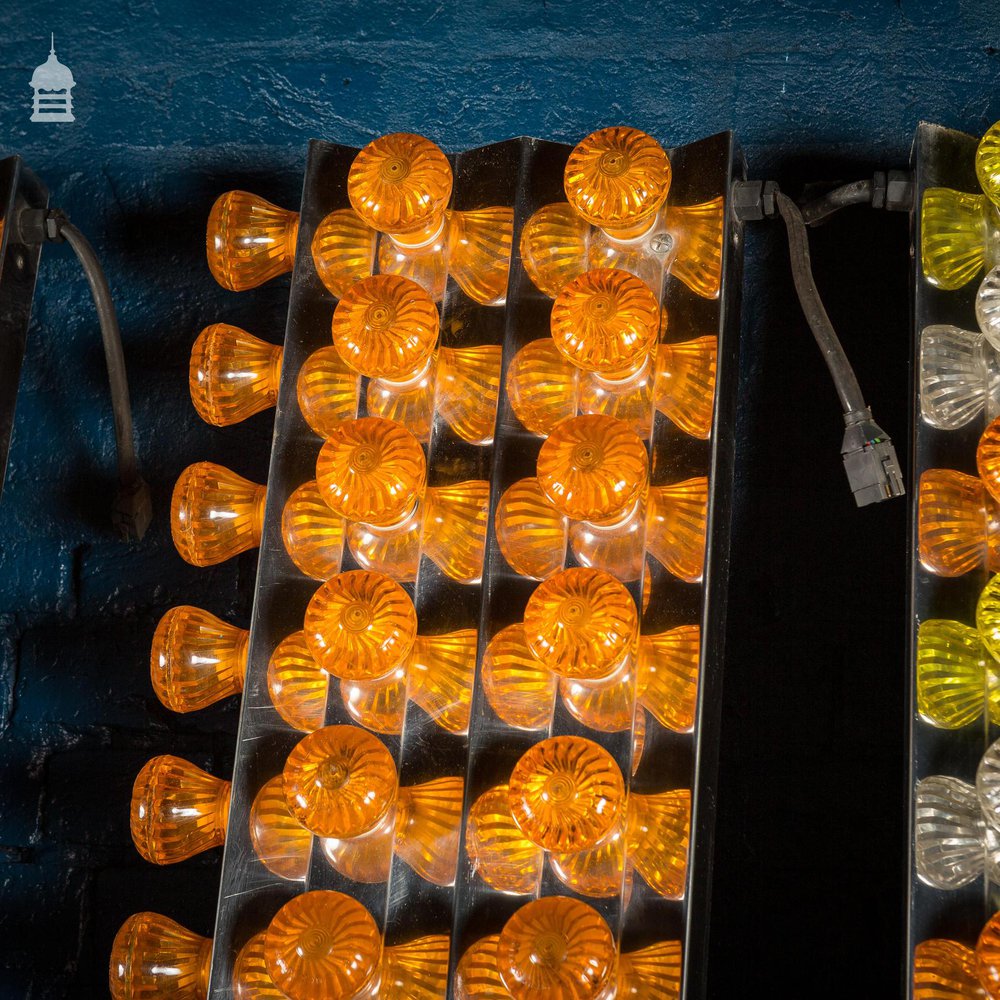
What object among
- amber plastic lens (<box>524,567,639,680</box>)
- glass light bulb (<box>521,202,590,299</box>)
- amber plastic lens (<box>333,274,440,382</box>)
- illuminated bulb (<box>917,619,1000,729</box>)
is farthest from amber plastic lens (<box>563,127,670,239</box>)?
illuminated bulb (<box>917,619,1000,729</box>)

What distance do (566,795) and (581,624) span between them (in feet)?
0.35

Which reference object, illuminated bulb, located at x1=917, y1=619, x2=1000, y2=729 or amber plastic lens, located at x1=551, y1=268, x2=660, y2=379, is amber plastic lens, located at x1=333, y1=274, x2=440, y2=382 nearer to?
amber plastic lens, located at x1=551, y1=268, x2=660, y2=379

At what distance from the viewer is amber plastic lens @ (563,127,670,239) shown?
2.71 feet

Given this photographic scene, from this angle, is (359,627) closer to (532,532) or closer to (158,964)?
(532,532)

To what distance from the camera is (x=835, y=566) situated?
0.97 metres

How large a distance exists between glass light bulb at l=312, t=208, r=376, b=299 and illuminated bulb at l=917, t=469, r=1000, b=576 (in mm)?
442

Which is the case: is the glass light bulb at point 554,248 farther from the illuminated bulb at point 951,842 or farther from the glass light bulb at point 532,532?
the illuminated bulb at point 951,842

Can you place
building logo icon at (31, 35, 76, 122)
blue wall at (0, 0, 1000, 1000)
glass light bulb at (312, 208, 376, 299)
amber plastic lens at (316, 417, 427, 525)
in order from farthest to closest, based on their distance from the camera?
1. building logo icon at (31, 35, 76, 122)
2. blue wall at (0, 0, 1000, 1000)
3. glass light bulb at (312, 208, 376, 299)
4. amber plastic lens at (316, 417, 427, 525)

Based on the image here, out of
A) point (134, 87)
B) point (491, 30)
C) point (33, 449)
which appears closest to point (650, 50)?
point (491, 30)

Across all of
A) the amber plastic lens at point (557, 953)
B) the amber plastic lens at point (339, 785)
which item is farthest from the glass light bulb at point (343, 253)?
the amber plastic lens at point (557, 953)

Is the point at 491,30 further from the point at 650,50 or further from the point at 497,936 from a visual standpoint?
the point at 497,936

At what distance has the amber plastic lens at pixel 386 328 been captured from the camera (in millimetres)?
825

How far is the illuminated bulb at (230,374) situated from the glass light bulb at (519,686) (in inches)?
11.0

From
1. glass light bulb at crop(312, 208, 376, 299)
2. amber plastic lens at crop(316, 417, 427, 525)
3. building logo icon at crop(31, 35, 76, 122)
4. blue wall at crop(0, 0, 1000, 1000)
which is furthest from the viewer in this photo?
building logo icon at crop(31, 35, 76, 122)
